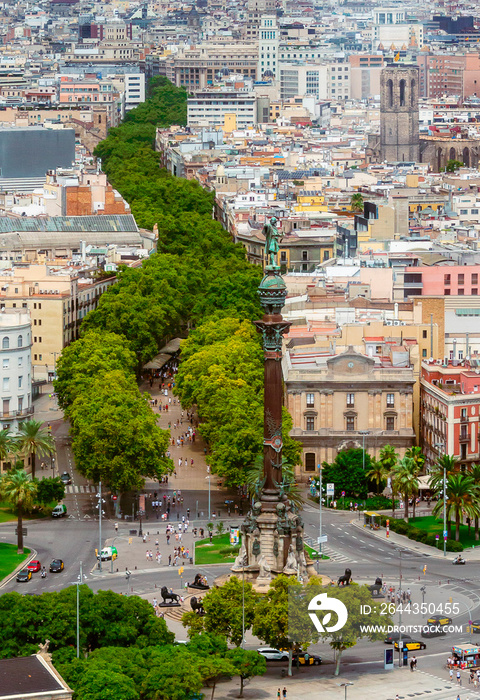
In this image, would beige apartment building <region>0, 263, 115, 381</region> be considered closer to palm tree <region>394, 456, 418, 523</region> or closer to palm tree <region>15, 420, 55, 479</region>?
palm tree <region>15, 420, 55, 479</region>

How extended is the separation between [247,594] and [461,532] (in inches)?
1294

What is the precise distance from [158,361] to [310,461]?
133 ft

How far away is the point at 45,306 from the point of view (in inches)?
7475

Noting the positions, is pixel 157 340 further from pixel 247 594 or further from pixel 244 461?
pixel 247 594

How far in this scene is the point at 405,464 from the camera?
136 m

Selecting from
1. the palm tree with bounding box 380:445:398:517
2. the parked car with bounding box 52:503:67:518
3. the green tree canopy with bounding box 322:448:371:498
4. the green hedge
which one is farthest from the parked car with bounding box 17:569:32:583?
the palm tree with bounding box 380:445:398:517

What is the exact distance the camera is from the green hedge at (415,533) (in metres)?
129

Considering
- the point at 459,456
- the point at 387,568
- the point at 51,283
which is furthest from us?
the point at 51,283

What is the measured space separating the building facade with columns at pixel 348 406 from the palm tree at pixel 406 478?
46.0 ft

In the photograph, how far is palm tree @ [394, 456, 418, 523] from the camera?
13525 centimetres

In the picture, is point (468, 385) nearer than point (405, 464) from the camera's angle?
No

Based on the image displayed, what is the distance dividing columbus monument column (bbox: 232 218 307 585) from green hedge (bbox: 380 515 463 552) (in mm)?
17130

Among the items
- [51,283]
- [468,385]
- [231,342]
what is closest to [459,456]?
[468,385]
